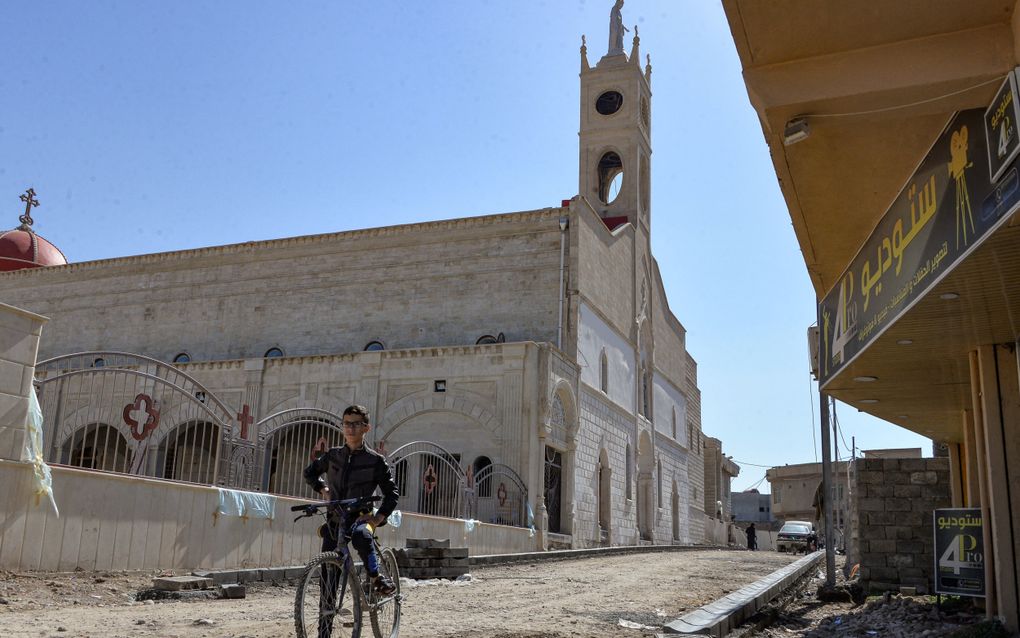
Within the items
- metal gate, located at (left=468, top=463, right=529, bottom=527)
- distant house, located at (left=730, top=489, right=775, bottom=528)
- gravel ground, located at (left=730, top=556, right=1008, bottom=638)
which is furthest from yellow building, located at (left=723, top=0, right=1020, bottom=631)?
distant house, located at (left=730, top=489, right=775, bottom=528)

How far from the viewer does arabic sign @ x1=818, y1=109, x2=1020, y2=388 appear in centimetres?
502

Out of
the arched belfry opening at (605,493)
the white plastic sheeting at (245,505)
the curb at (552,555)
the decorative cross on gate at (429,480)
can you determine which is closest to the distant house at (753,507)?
the curb at (552,555)

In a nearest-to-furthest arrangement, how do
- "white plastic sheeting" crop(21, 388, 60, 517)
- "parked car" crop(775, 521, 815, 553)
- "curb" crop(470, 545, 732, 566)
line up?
"white plastic sheeting" crop(21, 388, 60, 517) < "curb" crop(470, 545, 732, 566) < "parked car" crop(775, 521, 815, 553)

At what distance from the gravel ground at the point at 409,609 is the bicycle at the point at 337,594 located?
3.07 ft

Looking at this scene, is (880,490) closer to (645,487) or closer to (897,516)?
(897,516)

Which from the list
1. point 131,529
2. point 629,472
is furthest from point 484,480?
point 131,529

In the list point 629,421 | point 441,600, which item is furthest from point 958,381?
point 629,421

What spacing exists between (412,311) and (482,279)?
8.44ft

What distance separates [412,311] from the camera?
28406 mm

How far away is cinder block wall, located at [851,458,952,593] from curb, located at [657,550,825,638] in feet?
4.05

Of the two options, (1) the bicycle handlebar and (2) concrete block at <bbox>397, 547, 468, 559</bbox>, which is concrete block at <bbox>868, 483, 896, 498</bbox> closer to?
(2) concrete block at <bbox>397, 547, 468, 559</bbox>

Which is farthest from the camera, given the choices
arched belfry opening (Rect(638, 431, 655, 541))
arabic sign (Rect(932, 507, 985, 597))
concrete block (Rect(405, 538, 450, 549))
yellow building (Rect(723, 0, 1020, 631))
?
arched belfry opening (Rect(638, 431, 655, 541))

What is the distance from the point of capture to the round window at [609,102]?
34.6 metres

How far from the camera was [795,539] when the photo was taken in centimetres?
3238
